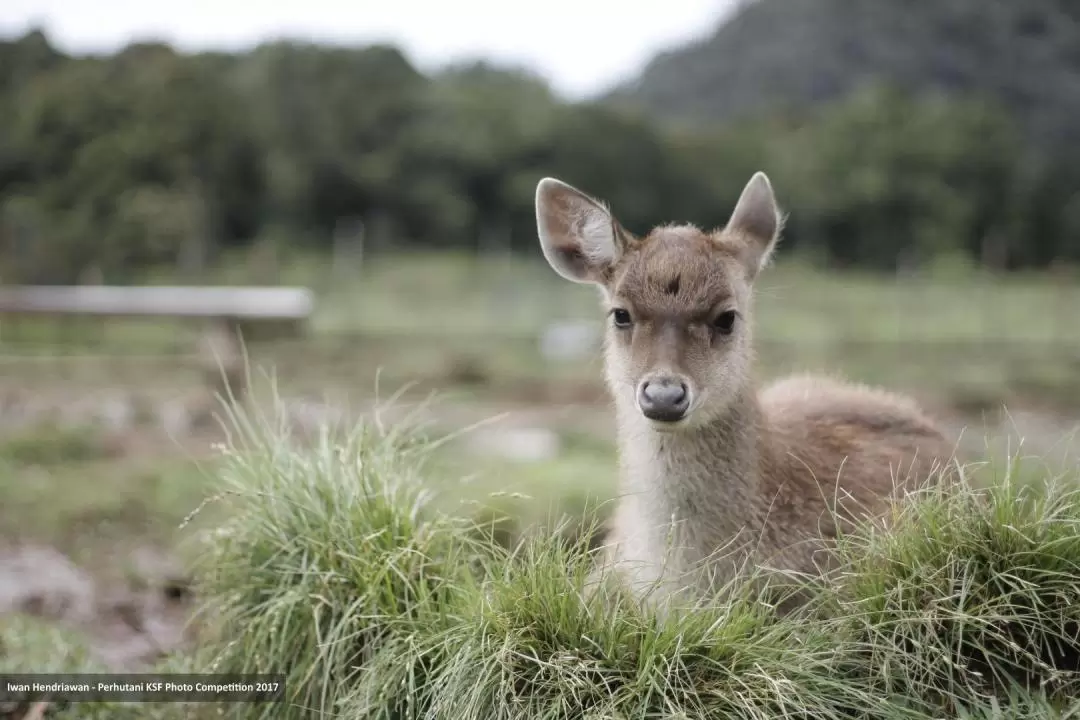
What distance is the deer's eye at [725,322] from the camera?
3.41 metres

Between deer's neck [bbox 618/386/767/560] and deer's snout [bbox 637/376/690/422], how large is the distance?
1.13 feet

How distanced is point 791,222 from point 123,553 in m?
16.8

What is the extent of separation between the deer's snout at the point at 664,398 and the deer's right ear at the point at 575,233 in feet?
2.14

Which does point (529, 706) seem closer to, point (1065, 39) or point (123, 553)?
point (123, 553)

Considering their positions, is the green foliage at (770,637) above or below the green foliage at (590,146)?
below

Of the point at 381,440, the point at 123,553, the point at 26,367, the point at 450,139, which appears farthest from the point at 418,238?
the point at 381,440

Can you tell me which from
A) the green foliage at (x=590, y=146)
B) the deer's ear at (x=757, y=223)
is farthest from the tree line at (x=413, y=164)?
the deer's ear at (x=757, y=223)

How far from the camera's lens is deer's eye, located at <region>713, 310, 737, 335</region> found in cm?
341

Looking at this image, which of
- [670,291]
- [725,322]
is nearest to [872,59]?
[725,322]

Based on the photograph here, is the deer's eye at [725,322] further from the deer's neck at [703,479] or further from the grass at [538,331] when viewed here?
the grass at [538,331]

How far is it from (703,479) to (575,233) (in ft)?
3.39

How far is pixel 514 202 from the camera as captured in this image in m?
22.1

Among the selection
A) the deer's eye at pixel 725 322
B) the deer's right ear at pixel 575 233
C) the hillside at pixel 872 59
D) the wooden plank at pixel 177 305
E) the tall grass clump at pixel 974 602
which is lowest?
the wooden plank at pixel 177 305

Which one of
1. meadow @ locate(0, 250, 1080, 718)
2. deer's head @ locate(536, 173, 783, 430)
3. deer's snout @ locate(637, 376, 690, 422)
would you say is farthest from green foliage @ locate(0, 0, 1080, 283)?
deer's snout @ locate(637, 376, 690, 422)
